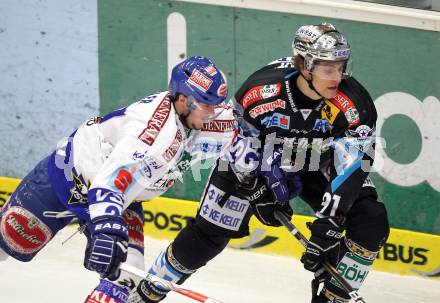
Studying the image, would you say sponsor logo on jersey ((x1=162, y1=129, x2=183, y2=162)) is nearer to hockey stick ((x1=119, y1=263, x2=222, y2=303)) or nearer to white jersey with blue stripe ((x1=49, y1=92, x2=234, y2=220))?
white jersey with blue stripe ((x1=49, y1=92, x2=234, y2=220))

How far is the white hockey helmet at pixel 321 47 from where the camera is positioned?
5.48m

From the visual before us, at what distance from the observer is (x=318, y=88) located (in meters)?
5.52

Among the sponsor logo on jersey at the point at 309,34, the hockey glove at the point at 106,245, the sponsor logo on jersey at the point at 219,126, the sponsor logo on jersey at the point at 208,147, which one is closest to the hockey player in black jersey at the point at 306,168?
the sponsor logo on jersey at the point at 309,34

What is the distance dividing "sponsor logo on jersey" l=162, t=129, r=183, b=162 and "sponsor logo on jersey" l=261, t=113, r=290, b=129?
2.72ft

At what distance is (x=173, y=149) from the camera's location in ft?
16.3

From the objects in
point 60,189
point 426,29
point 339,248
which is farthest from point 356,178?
point 426,29

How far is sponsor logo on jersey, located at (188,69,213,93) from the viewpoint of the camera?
498cm

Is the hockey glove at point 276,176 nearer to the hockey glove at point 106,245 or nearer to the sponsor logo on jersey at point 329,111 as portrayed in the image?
the sponsor logo on jersey at point 329,111

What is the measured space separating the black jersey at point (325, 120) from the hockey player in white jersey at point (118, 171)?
21 centimetres

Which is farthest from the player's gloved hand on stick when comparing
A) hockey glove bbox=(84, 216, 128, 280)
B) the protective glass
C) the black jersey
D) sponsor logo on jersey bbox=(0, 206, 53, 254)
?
hockey glove bbox=(84, 216, 128, 280)

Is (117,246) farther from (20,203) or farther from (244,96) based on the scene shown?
(244,96)

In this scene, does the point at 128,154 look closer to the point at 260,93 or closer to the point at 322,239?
the point at 260,93

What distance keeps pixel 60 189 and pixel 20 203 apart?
269 mm

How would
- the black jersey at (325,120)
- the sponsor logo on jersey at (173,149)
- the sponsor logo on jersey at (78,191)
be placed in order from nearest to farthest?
the sponsor logo on jersey at (173,149) < the sponsor logo on jersey at (78,191) < the black jersey at (325,120)
